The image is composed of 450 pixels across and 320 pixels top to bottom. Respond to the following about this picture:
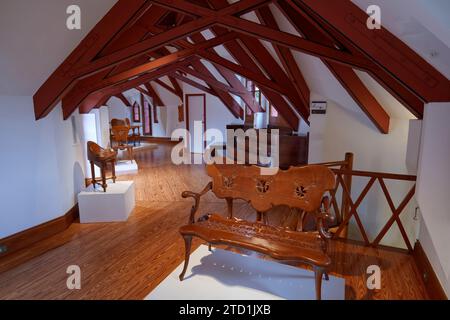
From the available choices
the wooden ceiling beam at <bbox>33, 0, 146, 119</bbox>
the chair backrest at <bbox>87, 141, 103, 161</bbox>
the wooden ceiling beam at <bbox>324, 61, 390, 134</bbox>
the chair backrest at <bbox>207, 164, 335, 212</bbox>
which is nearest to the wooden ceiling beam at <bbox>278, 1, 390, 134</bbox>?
the wooden ceiling beam at <bbox>324, 61, 390, 134</bbox>

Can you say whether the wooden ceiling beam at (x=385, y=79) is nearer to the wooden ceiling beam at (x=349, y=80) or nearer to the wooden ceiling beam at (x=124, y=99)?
the wooden ceiling beam at (x=349, y=80)

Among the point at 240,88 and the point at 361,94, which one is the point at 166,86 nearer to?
the point at 240,88

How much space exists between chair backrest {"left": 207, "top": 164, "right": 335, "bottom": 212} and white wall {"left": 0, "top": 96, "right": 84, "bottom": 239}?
222cm

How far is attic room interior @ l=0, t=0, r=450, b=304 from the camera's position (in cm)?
205

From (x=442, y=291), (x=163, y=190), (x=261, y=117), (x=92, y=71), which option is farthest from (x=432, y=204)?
(x=261, y=117)

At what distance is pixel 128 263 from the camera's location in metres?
2.83

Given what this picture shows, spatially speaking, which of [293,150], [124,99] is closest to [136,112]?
[124,99]

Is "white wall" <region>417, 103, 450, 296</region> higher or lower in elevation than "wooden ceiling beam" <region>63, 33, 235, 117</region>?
lower

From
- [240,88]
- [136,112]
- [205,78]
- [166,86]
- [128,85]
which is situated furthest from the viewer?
[136,112]

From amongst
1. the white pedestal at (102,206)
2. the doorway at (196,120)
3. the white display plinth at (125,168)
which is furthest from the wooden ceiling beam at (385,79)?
the doorway at (196,120)

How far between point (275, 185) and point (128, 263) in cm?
173

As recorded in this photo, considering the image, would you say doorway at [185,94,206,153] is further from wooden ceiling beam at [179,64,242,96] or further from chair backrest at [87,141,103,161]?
chair backrest at [87,141,103,161]

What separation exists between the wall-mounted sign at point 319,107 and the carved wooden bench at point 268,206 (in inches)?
105

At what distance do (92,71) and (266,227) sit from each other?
8.37 feet
